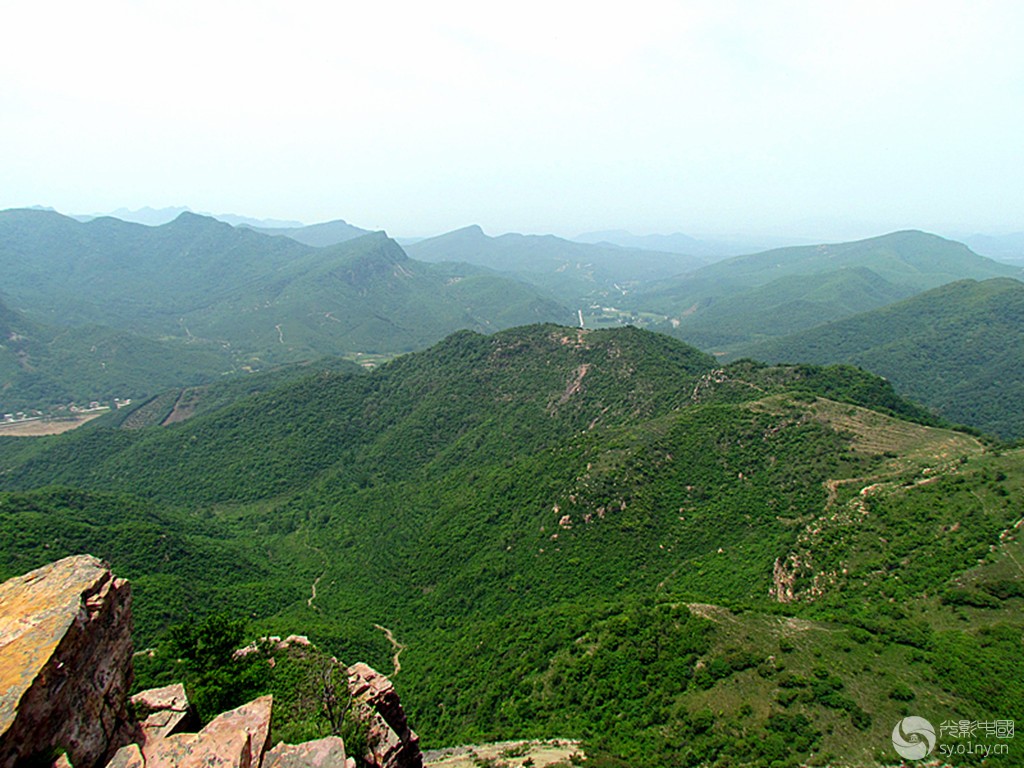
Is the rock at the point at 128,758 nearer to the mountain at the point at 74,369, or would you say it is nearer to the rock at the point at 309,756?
the rock at the point at 309,756

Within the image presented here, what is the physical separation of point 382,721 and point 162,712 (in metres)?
7.14

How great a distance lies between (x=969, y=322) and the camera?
148m

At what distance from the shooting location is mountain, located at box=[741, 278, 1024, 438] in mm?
119938

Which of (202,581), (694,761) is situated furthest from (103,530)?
(694,761)

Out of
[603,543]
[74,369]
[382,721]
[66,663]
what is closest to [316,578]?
[603,543]

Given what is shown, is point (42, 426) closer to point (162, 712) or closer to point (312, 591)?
point (312, 591)

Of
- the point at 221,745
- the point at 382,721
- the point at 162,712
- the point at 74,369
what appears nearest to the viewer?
the point at 221,745

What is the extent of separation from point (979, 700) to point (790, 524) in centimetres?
2350

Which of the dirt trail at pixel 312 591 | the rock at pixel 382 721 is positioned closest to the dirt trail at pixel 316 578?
the dirt trail at pixel 312 591

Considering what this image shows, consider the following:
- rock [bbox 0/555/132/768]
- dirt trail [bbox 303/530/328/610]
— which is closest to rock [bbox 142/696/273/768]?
rock [bbox 0/555/132/768]

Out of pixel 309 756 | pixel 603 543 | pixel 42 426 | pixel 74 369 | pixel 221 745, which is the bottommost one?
pixel 42 426

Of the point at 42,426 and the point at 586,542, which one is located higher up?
the point at 586,542

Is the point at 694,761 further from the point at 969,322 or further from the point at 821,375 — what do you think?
the point at 969,322

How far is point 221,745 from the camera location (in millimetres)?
13133
